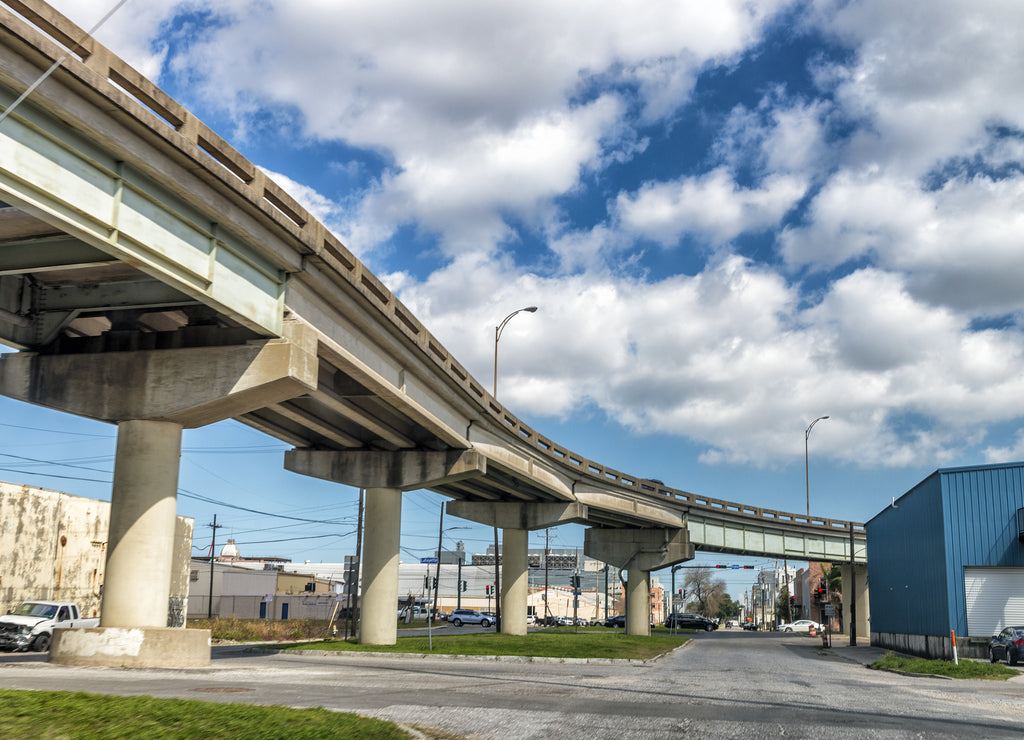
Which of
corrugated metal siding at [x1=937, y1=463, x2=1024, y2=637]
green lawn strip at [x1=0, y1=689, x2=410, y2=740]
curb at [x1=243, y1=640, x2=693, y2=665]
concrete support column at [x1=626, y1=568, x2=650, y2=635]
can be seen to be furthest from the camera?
concrete support column at [x1=626, y1=568, x2=650, y2=635]

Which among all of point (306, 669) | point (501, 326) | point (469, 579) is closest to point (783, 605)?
point (469, 579)

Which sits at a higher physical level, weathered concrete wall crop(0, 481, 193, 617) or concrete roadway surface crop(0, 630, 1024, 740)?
weathered concrete wall crop(0, 481, 193, 617)

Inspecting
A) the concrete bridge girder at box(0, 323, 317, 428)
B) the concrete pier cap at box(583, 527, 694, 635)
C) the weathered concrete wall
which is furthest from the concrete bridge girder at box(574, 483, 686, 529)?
the concrete bridge girder at box(0, 323, 317, 428)

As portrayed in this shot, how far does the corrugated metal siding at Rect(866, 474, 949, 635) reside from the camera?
36.8 m

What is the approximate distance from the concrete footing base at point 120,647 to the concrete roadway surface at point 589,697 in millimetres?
627

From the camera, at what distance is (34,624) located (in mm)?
26594

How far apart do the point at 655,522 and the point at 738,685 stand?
132ft

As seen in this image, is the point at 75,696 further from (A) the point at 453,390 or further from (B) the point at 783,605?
(B) the point at 783,605

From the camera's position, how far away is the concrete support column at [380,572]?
33.4m

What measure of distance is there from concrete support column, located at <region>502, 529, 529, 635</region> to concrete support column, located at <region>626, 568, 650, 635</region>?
14463mm

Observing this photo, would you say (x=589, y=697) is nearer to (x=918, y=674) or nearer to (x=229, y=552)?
(x=918, y=674)

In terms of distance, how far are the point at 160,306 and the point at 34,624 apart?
13012 millimetres

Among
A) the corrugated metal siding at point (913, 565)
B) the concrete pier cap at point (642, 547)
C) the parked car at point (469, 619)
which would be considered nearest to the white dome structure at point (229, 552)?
the parked car at point (469, 619)

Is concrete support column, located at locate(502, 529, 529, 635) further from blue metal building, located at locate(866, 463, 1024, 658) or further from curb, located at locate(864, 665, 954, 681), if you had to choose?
curb, located at locate(864, 665, 954, 681)
